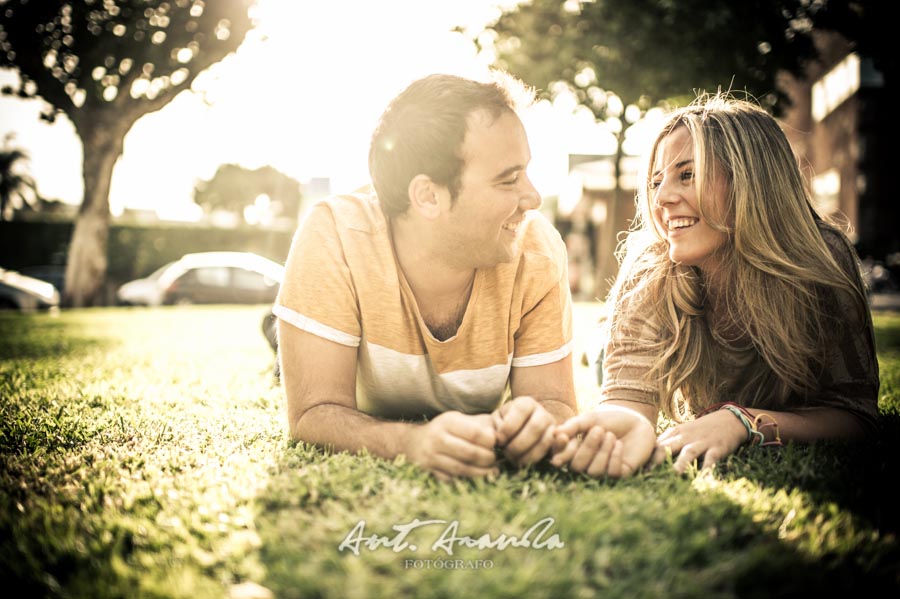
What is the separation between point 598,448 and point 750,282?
43.9 inches

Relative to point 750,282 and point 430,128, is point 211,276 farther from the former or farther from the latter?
point 750,282

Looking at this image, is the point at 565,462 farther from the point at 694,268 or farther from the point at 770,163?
the point at 770,163

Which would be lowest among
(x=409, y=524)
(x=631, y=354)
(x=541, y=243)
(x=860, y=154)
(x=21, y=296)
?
(x=21, y=296)

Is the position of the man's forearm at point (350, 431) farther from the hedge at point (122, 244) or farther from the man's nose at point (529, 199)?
the hedge at point (122, 244)

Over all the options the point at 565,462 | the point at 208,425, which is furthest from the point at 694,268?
the point at 208,425

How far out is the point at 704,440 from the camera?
7.82 ft

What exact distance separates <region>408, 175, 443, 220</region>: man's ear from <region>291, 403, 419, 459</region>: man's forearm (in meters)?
0.96

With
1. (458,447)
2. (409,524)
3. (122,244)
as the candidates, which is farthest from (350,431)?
(122,244)

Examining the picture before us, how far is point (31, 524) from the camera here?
1809 mm

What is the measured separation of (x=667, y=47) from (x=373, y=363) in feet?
38.3

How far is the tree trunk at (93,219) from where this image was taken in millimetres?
16125

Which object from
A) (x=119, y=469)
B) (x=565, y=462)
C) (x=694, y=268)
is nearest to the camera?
(x=565, y=462)

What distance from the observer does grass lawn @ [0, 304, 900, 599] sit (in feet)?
4.80

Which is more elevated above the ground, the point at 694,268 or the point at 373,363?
the point at 694,268
